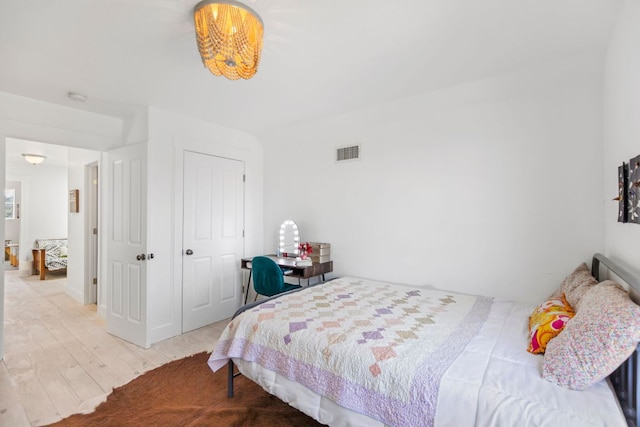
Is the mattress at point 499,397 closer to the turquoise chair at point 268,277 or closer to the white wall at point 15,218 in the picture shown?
the turquoise chair at point 268,277

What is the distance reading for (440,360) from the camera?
1.36m

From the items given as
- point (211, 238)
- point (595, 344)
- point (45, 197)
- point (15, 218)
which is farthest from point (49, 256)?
point (595, 344)

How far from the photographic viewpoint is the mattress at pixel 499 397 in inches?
40.1

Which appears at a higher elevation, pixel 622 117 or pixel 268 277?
pixel 622 117

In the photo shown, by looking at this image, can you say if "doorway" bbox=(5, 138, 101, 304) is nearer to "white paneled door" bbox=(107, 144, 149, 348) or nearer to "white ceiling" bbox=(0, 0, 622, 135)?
"white paneled door" bbox=(107, 144, 149, 348)

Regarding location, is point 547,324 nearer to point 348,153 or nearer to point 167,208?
point 348,153

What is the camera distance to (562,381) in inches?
43.9

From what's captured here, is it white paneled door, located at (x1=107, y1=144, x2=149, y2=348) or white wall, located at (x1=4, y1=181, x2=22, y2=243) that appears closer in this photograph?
white paneled door, located at (x1=107, y1=144, x2=149, y2=348)

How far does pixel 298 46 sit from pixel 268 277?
212 centimetres

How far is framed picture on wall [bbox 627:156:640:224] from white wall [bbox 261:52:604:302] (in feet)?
2.61

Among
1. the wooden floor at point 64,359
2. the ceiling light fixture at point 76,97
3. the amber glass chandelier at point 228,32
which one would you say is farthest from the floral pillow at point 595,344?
the ceiling light fixture at point 76,97

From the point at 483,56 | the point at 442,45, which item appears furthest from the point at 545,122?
the point at 442,45

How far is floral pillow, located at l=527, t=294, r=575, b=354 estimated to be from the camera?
54.3 inches

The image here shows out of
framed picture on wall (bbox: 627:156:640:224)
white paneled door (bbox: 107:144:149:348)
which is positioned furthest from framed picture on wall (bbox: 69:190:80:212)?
framed picture on wall (bbox: 627:156:640:224)
